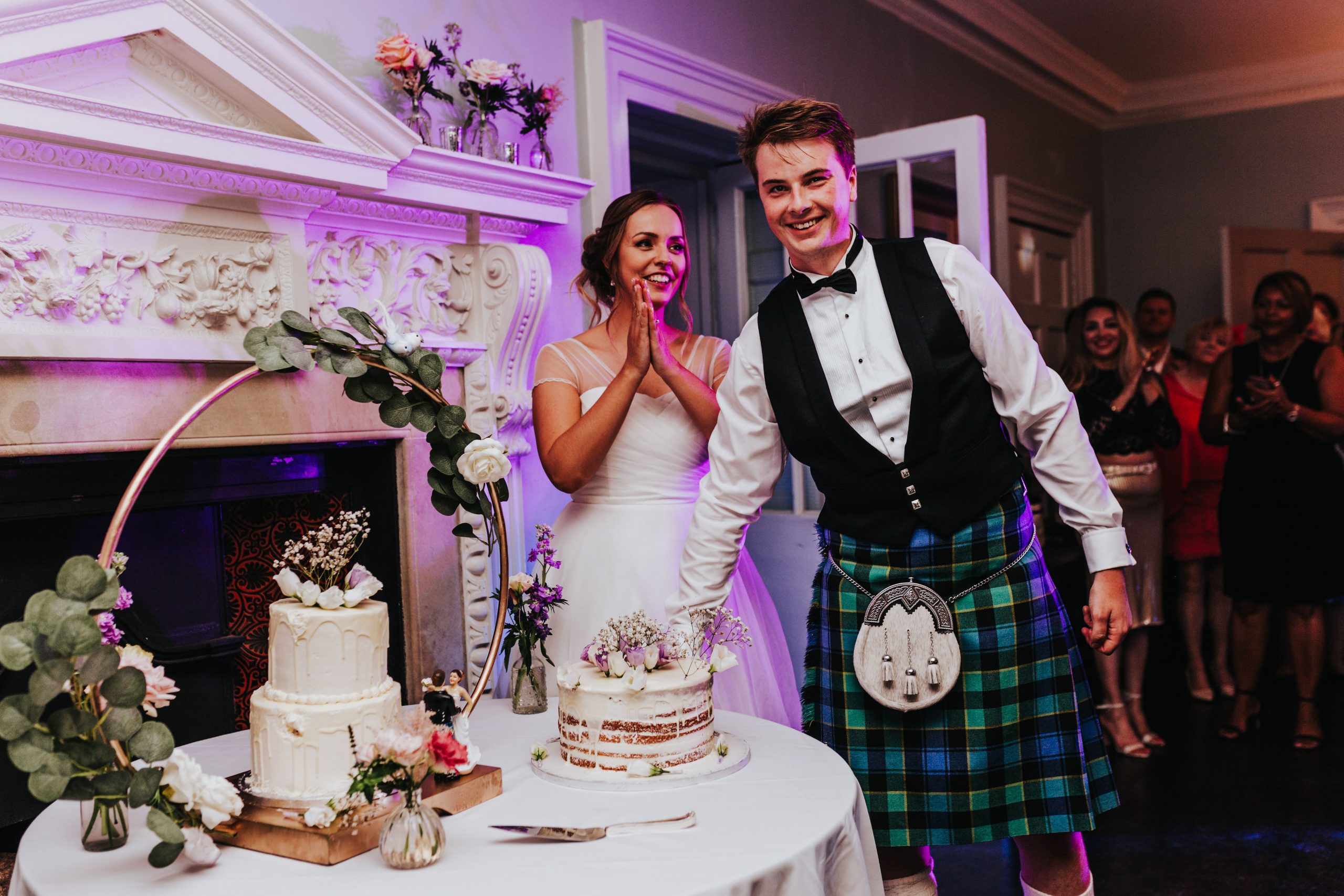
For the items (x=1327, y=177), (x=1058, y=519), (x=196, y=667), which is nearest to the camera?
(x=196, y=667)

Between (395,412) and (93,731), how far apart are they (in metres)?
0.58

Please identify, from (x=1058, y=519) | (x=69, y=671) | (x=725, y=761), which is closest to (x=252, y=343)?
(x=69, y=671)

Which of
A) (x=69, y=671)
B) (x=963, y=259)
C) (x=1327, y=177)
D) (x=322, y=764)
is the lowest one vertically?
(x=322, y=764)

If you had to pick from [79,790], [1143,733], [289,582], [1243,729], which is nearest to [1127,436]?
[1143,733]

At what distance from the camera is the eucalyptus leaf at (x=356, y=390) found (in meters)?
1.54

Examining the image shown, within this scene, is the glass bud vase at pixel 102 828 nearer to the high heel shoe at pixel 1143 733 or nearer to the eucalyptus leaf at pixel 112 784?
the eucalyptus leaf at pixel 112 784

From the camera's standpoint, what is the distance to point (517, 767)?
143cm

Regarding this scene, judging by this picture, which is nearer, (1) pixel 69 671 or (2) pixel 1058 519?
(1) pixel 69 671

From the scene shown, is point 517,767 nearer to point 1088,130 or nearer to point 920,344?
point 920,344

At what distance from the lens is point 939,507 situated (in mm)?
1662

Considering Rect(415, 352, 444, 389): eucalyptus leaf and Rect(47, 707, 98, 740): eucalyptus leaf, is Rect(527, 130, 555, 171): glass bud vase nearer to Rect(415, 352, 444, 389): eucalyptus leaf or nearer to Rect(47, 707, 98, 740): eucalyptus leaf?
Rect(415, 352, 444, 389): eucalyptus leaf

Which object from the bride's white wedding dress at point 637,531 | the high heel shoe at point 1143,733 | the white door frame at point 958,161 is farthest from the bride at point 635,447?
the high heel shoe at point 1143,733

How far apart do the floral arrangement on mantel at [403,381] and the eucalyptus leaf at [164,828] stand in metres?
0.55

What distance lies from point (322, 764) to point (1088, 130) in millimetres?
6292
